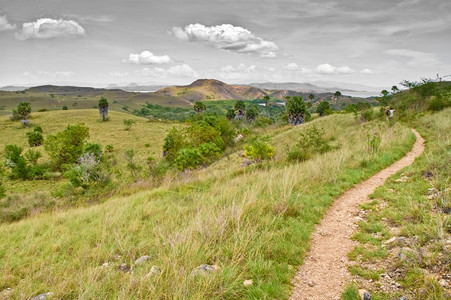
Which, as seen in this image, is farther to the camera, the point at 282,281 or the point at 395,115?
the point at 395,115

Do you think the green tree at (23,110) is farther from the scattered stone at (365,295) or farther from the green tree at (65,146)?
the scattered stone at (365,295)

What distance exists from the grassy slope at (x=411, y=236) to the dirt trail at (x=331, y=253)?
0.25 meters

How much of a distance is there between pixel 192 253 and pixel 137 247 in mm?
1560

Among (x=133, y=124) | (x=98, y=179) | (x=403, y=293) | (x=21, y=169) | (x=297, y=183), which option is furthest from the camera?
(x=133, y=124)

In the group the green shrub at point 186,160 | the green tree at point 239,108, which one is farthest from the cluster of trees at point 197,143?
the green tree at point 239,108

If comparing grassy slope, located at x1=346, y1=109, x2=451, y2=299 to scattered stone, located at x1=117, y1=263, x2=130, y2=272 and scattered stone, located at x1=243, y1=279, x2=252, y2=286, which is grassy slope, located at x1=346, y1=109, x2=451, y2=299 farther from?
scattered stone, located at x1=117, y1=263, x2=130, y2=272

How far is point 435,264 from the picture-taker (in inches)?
137

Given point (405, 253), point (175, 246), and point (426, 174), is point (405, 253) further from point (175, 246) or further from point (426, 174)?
point (426, 174)

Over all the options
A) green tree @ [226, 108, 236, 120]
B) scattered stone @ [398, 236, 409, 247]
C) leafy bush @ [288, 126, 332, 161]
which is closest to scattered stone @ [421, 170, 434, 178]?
scattered stone @ [398, 236, 409, 247]

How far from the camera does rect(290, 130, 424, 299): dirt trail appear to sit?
11.8 feet

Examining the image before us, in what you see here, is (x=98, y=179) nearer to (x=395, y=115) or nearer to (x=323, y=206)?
(x=323, y=206)

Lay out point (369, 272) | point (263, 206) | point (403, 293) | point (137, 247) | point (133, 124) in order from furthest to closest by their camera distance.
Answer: point (133, 124) → point (263, 206) → point (137, 247) → point (369, 272) → point (403, 293)

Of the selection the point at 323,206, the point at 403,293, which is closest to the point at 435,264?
the point at 403,293

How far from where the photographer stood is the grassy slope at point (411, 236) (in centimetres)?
327
